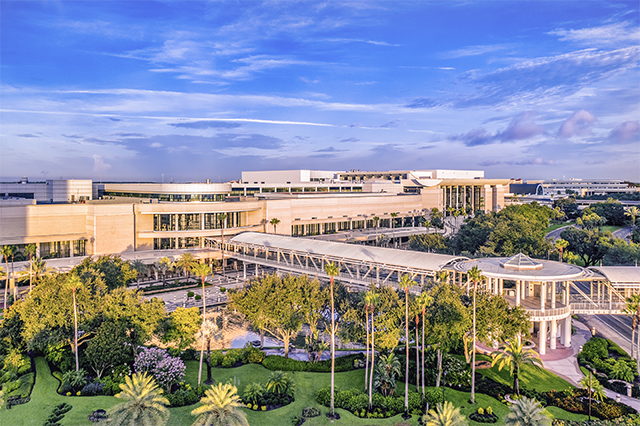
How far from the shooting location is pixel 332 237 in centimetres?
10612

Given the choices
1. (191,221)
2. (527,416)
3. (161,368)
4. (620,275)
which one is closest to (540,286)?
(620,275)

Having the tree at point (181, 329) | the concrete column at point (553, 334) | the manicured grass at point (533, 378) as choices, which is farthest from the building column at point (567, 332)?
the tree at point (181, 329)

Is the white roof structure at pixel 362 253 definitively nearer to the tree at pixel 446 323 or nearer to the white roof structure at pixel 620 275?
the tree at pixel 446 323

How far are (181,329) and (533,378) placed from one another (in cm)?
3202

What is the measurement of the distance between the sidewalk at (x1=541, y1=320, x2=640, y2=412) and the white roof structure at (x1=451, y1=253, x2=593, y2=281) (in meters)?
7.22

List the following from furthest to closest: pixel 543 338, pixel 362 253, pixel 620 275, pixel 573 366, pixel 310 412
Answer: pixel 362 253 < pixel 620 275 < pixel 543 338 < pixel 573 366 < pixel 310 412

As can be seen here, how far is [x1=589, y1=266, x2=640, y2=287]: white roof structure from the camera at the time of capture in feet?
150

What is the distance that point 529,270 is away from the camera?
4556 centimetres

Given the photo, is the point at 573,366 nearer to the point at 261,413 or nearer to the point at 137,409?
the point at 261,413

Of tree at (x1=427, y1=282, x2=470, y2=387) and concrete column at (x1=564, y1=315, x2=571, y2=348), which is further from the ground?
tree at (x1=427, y1=282, x2=470, y2=387)

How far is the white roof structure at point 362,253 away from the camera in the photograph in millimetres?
50438

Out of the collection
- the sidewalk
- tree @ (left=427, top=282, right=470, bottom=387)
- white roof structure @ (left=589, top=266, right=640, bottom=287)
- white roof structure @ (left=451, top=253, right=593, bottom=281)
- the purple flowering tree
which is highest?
white roof structure @ (left=451, top=253, right=593, bottom=281)

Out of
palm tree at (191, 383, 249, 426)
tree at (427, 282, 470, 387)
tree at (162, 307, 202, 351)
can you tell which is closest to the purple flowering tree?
tree at (162, 307, 202, 351)

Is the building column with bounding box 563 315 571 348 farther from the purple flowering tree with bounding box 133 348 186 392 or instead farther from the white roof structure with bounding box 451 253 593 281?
the purple flowering tree with bounding box 133 348 186 392
